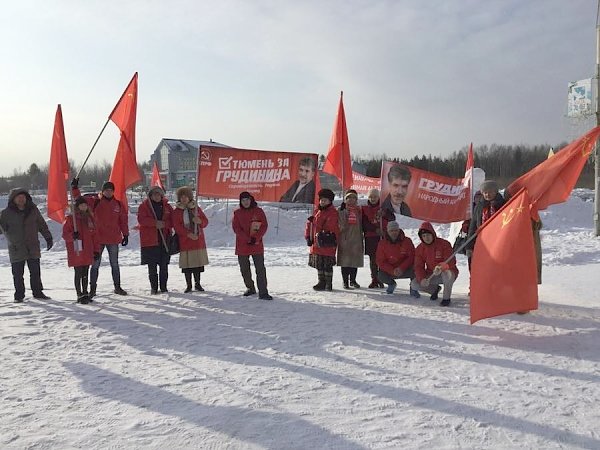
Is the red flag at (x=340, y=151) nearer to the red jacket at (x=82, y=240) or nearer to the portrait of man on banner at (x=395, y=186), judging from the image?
the portrait of man on banner at (x=395, y=186)

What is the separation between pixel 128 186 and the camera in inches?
295

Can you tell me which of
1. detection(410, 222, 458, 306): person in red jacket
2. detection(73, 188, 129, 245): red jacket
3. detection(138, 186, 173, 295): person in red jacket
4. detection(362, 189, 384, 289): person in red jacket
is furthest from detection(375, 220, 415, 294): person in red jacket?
detection(73, 188, 129, 245): red jacket

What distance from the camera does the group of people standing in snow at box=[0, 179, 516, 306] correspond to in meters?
6.72

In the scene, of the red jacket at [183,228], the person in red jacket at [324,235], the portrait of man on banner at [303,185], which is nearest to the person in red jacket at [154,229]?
the red jacket at [183,228]

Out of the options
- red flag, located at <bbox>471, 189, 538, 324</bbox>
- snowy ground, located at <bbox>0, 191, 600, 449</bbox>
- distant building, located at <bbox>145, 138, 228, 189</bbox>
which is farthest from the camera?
distant building, located at <bbox>145, 138, 228, 189</bbox>

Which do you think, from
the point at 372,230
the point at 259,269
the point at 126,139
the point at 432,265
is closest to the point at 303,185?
the point at 372,230

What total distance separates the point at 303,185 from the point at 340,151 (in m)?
0.97

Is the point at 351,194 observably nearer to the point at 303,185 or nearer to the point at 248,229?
the point at 303,185

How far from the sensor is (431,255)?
21.9 feet

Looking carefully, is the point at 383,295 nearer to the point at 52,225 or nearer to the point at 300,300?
the point at 300,300

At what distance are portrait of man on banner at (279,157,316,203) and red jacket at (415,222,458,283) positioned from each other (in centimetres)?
238

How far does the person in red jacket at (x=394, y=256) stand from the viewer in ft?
23.1

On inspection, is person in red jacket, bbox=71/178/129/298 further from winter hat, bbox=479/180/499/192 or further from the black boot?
winter hat, bbox=479/180/499/192

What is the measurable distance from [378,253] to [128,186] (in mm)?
4035
